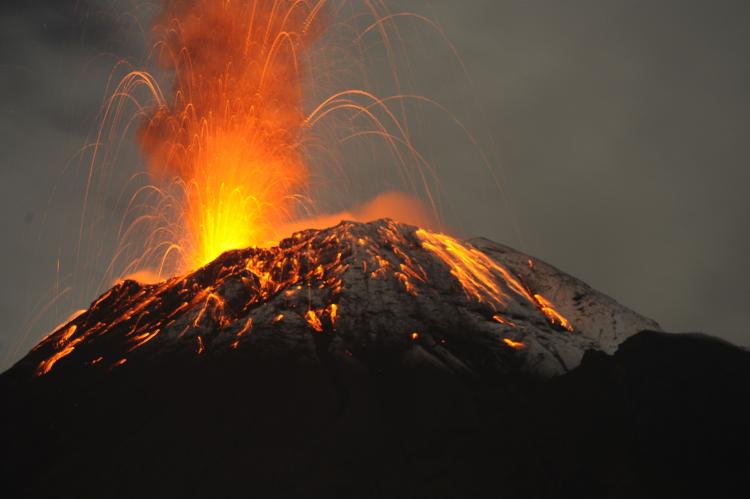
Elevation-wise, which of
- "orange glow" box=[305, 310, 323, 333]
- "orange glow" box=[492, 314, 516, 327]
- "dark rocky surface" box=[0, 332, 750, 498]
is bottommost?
"dark rocky surface" box=[0, 332, 750, 498]

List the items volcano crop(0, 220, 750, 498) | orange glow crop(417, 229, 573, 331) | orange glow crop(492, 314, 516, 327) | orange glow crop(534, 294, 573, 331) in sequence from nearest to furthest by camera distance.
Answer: volcano crop(0, 220, 750, 498) < orange glow crop(492, 314, 516, 327) < orange glow crop(417, 229, 573, 331) < orange glow crop(534, 294, 573, 331)

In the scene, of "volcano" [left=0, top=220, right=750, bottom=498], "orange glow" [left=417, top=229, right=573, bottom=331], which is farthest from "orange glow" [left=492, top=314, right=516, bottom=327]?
"volcano" [left=0, top=220, right=750, bottom=498]

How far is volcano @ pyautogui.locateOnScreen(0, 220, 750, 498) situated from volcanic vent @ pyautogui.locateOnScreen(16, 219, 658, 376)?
0.27 metres

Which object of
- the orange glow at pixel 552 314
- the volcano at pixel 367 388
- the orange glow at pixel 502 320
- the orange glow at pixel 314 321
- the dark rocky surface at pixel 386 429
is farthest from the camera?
the orange glow at pixel 552 314

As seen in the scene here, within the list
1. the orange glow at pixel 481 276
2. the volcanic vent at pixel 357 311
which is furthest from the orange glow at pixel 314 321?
the orange glow at pixel 481 276

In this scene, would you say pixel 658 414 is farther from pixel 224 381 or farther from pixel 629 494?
pixel 224 381

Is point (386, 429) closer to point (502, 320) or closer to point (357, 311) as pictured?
point (357, 311)

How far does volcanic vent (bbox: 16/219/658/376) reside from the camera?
7800cm

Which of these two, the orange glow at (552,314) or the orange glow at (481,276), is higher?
the orange glow at (481,276)

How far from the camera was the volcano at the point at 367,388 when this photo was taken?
5697cm

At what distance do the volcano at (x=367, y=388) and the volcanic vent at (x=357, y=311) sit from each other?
0.27 m

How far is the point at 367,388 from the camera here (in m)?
71.6

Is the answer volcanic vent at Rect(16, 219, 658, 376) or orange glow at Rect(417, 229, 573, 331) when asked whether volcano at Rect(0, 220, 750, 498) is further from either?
orange glow at Rect(417, 229, 573, 331)

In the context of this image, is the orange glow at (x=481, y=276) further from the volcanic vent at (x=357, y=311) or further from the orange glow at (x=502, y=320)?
the volcanic vent at (x=357, y=311)
